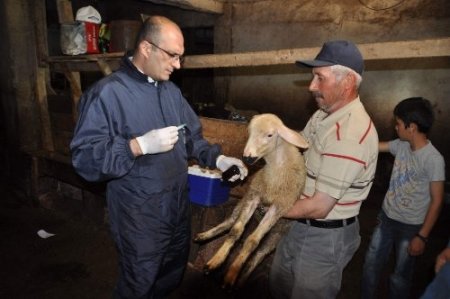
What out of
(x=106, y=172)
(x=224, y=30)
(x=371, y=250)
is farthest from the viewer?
(x=224, y=30)

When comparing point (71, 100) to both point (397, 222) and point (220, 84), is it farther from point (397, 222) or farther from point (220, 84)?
point (397, 222)

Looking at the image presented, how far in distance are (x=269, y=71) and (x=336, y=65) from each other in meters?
5.56

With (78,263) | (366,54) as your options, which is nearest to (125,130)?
(366,54)

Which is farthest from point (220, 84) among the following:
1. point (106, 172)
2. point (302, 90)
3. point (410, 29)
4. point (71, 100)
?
point (106, 172)

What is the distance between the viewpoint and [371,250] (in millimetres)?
3209

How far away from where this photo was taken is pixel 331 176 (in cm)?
213

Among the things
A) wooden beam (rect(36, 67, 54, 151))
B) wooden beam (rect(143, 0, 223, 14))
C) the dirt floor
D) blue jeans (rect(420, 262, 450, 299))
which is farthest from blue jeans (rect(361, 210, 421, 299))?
wooden beam (rect(36, 67, 54, 151))

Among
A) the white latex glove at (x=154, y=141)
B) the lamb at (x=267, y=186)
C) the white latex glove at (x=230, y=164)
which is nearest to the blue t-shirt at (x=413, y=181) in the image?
the lamb at (x=267, y=186)

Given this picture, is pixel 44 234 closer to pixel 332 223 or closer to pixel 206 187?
pixel 206 187

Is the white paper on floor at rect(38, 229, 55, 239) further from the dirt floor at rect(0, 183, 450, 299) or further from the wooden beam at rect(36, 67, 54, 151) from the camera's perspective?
the wooden beam at rect(36, 67, 54, 151)

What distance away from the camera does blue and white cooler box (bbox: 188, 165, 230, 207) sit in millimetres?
3914

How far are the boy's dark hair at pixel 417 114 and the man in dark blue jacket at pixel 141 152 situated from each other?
1.56m

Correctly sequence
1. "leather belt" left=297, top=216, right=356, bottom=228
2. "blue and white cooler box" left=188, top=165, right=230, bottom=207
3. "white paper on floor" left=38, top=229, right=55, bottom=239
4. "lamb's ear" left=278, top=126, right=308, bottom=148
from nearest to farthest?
"leather belt" left=297, top=216, right=356, bottom=228
"lamb's ear" left=278, top=126, right=308, bottom=148
"blue and white cooler box" left=188, top=165, right=230, bottom=207
"white paper on floor" left=38, top=229, right=55, bottom=239

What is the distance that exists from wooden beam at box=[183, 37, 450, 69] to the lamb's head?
903mm
